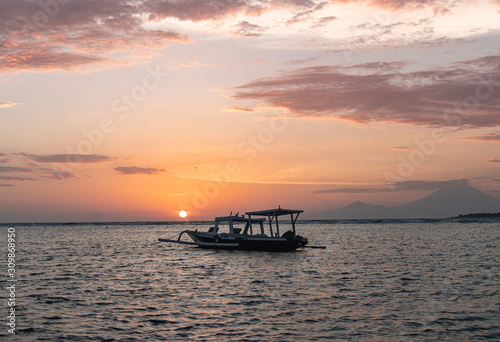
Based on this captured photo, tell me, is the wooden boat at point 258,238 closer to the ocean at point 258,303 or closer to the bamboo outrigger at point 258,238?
the bamboo outrigger at point 258,238

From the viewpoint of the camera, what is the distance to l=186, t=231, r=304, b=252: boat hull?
177ft

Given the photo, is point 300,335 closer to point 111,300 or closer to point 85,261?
point 111,300

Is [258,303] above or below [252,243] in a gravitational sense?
below

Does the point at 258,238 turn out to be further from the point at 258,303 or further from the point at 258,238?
the point at 258,303

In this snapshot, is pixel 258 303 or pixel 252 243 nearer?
pixel 258 303

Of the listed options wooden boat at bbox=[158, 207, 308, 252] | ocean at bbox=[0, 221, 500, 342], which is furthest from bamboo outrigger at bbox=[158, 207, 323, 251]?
ocean at bbox=[0, 221, 500, 342]

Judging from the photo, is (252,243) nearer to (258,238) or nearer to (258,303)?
(258,238)

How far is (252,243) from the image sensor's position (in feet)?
182

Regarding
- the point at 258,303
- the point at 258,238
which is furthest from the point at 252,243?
the point at 258,303

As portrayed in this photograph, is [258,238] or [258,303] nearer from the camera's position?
[258,303]

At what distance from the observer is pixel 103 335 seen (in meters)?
19.2

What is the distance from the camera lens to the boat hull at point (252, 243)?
54062 mm

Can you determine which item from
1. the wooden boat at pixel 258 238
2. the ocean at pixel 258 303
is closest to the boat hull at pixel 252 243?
the wooden boat at pixel 258 238

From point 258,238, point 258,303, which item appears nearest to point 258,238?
point 258,238
